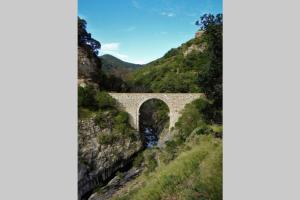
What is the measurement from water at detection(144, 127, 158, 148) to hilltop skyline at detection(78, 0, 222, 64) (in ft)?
26.2

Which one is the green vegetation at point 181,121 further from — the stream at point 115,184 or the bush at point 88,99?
the stream at point 115,184

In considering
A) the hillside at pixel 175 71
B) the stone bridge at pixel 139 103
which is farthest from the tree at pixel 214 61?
the hillside at pixel 175 71

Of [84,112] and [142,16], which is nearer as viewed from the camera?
[142,16]

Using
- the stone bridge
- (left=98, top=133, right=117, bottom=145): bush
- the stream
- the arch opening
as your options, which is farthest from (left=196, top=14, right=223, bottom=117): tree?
the arch opening

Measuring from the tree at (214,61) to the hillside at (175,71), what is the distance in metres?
3.02

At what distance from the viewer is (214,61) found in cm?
1148

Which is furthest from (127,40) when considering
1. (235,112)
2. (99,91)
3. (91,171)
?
(99,91)

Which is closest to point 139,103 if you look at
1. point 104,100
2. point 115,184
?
point 104,100

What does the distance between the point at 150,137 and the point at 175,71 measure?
16.8 ft

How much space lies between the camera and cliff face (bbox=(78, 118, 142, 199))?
40.5 ft

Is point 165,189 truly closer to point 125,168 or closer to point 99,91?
point 125,168

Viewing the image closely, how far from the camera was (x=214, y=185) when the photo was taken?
4.49 metres

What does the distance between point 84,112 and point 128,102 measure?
1.81 metres

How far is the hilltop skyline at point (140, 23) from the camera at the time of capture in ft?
23.3
